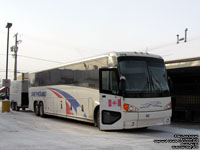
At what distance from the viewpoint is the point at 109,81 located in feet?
36.5

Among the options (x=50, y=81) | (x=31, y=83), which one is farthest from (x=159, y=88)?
(x=31, y=83)

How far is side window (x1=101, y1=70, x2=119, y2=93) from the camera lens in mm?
10906

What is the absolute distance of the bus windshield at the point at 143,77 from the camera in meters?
10.8

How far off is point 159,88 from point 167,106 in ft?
2.81

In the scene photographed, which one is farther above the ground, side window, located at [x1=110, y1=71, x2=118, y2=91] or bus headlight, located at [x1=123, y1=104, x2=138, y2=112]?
side window, located at [x1=110, y1=71, x2=118, y2=91]

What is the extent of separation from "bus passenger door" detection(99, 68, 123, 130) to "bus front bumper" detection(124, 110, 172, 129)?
30 centimetres

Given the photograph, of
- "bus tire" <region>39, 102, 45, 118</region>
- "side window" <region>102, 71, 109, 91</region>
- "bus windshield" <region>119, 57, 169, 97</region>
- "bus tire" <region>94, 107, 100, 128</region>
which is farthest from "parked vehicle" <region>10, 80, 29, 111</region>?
"bus windshield" <region>119, 57, 169, 97</region>

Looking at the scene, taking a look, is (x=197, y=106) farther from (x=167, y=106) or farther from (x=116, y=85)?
(x=116, y=85)

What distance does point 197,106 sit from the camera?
15.5 metres

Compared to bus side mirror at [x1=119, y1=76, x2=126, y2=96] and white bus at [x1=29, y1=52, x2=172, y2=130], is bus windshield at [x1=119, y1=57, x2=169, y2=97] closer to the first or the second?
white bus at [x1=29, y1=52, x2=172, y2=130]

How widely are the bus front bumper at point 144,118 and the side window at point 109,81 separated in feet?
3.76

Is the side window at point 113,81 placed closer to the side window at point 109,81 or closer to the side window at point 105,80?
the side window at point 109,81

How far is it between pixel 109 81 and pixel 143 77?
53.4 inches

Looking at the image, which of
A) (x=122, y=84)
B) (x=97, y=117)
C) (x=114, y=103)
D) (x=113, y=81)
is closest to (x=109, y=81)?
(x=113, y=81)
